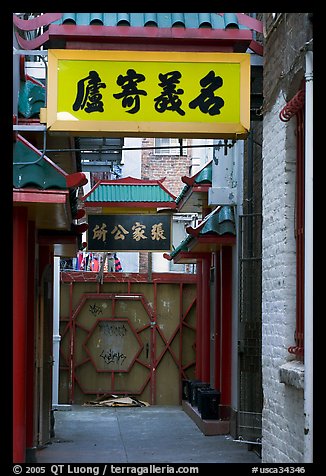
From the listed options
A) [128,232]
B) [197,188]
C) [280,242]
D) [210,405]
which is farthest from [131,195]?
[280,242]

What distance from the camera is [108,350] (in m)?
23.1

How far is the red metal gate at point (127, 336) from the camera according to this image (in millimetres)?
23062

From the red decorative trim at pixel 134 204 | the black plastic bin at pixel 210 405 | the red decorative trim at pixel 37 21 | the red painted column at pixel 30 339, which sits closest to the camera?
the red decorative trim at pixel 37 21

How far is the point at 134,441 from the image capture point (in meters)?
16.3

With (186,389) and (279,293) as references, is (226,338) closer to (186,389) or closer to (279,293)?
(186,389)

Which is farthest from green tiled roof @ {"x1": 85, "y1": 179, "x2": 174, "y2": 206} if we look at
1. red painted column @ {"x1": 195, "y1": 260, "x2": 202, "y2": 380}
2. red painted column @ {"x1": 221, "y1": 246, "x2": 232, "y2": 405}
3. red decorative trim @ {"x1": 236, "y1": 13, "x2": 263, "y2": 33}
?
red decorative trim @ {"x1": 236, "y1": 13, "x2": 263, "y2": 33}

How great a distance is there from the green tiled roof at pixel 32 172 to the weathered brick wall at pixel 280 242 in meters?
2.24

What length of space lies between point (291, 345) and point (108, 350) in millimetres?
13571

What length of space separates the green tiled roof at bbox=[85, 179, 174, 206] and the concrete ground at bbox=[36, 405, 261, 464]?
14.8ft

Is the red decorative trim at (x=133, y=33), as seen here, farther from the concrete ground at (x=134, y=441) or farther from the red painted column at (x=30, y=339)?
the concrete ground at (x=134, y=441)

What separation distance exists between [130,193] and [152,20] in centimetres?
1204

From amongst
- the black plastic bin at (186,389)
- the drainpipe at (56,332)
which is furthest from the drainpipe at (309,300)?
the black plastic bin at (186,389)
